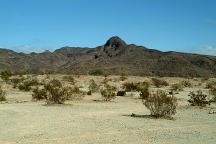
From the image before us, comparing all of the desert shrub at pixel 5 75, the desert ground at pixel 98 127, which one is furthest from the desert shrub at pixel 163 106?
the desert shrub at pixel 5 75

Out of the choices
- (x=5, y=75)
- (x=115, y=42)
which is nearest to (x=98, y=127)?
(x=5, y=75)

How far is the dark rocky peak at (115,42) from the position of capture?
168 metres

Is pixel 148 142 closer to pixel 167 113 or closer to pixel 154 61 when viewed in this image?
pixel 167 113

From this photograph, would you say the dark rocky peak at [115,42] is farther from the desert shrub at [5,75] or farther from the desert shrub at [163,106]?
the desert shrub at [163,106]

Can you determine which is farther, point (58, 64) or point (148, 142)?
point (58, 64)

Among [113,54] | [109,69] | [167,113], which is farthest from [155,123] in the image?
[113,54]

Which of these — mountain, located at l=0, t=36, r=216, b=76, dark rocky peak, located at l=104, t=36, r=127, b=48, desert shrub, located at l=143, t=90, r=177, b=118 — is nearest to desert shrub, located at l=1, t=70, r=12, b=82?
desert shrub, located at l=143, t=90, r=177, b=118

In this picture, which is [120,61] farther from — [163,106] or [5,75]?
A: [163,106]

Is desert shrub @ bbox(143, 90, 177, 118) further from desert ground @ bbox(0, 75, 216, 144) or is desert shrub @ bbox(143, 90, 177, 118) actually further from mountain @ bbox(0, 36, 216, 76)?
mountain @ bbox(0, 36, 216, 76)

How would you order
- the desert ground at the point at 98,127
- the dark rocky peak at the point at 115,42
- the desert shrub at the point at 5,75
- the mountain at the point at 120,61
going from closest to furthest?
1. the desert ground at the point at 98,127
2. the desert shrub at the point at 5,75
3. the mountain at the point at 120,61
4. the dark rocky peak at the point at 115,42

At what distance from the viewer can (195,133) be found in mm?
17656

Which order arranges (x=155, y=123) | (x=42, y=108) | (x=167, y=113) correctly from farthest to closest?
(x=42, y=108), (x=167, y=113), (x=155, y=123)

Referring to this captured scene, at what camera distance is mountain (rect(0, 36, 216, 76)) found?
13575 cm

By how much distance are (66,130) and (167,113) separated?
6740 millimetres
